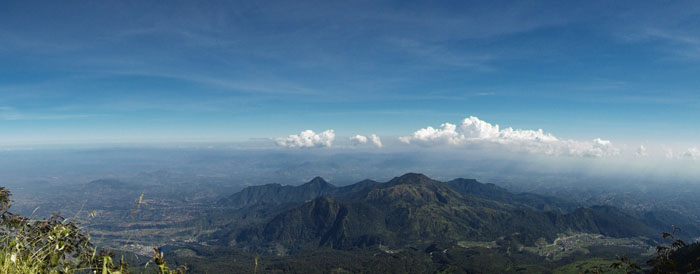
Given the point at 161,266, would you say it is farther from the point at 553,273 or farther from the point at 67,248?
the point at 553,273

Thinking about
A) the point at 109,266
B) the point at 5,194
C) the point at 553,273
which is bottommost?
the point at 553,273

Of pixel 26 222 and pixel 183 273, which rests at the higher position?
pixel 26 222

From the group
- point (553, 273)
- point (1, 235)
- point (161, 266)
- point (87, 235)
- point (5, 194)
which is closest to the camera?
point (161, 266)

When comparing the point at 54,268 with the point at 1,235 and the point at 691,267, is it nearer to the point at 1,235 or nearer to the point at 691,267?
the point at 1,235

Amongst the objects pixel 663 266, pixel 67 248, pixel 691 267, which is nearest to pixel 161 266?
pixel 67 248

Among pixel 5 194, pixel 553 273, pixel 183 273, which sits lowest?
pixel 553 273

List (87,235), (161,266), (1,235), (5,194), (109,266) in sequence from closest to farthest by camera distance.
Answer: (161,266) → (109,266) → (1,235) → (87,235) → (5,194)

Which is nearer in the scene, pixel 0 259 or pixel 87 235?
pixel 0 259

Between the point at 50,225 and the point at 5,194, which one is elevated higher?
the point at 5,194

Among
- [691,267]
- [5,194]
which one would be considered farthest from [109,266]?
[691,267]
